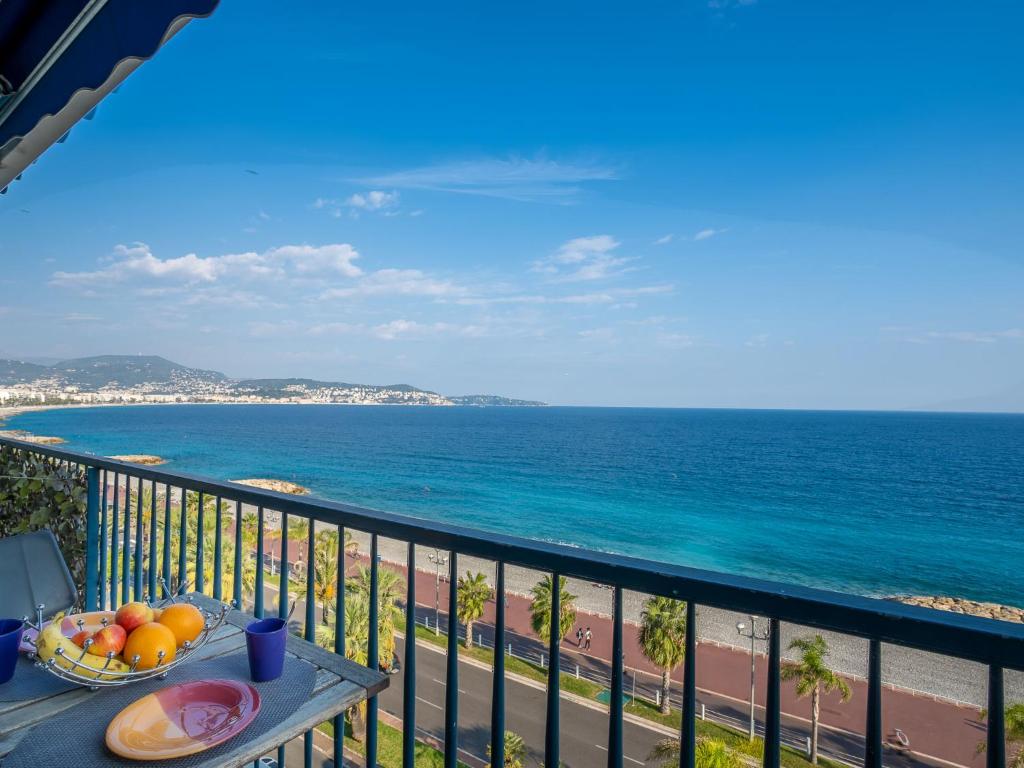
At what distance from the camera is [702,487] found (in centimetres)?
4131

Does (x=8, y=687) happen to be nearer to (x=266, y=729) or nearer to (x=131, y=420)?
(x=266, y=729)

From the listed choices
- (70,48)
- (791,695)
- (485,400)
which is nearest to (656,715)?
(791,695)

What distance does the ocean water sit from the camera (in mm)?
27578

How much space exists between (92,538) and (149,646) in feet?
7.19

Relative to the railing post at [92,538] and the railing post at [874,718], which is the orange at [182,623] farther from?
the railing post at [92,538]

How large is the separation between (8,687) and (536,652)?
2040 centimetres

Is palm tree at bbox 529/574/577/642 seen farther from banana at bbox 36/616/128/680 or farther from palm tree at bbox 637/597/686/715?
palm tree at bbox 637/597/686/715

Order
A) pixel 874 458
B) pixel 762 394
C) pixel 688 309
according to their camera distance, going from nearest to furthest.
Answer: pixel 874 458, pixel 688 309, pixel 762 394

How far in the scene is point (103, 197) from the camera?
15.1m

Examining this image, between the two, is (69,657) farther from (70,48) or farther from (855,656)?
(855,656)

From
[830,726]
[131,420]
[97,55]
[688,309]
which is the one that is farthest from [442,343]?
[97,55]

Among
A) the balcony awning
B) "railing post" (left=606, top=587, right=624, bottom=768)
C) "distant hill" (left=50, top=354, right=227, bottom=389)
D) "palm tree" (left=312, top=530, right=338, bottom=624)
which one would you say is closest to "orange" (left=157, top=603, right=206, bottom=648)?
"railing post" (left=606, top=587, right=624, bottom=768)

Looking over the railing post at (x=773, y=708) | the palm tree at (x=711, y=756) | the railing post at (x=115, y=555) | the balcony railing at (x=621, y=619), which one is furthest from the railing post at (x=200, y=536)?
the palm tree at (x=711, y=756)

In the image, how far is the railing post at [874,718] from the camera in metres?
0.83
